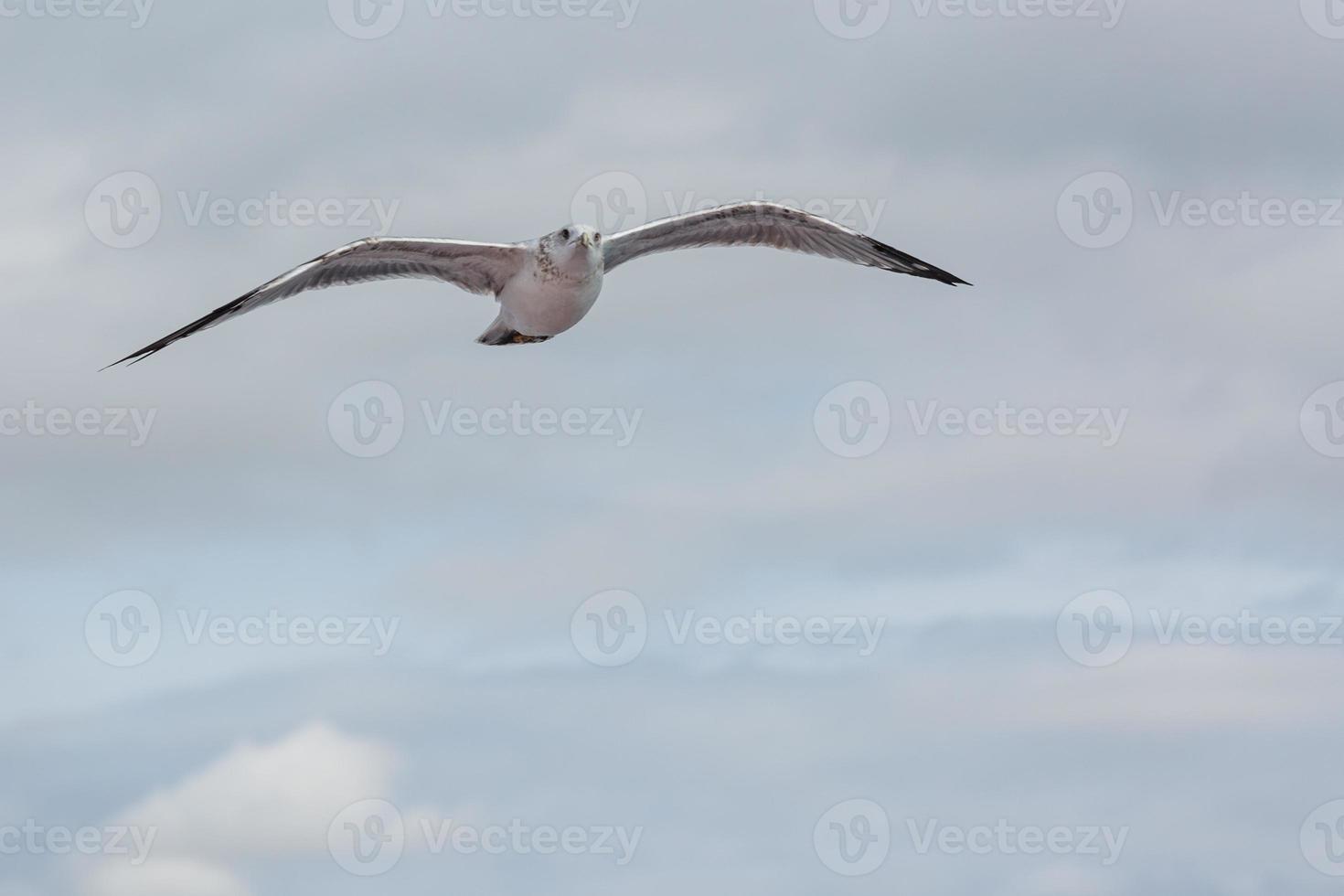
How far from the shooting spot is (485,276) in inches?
1044

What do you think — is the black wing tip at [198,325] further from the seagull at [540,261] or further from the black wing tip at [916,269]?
the black wing tip at [916,269]

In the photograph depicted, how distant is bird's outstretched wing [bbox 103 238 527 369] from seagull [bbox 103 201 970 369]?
0.6 inches

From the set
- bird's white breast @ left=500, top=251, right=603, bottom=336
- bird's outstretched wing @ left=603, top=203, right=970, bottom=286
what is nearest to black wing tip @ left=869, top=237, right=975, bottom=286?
bird's outstretched wing @ left=603, top=203, right=970, bottom=286

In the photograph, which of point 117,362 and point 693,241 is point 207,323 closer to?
point 117,362

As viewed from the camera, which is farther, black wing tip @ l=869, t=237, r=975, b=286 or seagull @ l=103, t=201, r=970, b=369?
black wing tip @ l=869, t=237, r=975, b=286

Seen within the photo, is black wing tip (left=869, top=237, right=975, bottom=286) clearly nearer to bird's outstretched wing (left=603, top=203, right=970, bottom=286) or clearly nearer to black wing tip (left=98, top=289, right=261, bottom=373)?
bird's outstretched wing (left=603, top=203, right=970, bottom=286)

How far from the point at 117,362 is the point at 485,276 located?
20.5 ft

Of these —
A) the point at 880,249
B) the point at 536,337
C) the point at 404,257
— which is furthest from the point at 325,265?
the point at 880,249

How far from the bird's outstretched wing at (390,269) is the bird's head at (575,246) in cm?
92

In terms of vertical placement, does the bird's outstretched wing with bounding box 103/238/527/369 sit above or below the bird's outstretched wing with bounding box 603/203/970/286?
below

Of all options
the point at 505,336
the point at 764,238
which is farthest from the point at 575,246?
the point at 764,238

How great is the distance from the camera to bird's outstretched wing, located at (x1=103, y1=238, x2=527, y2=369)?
980 inches

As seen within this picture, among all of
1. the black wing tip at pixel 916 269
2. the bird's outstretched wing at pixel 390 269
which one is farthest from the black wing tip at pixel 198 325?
the black wing tip at pixel 916 269

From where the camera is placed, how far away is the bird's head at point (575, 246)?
24.4 m
